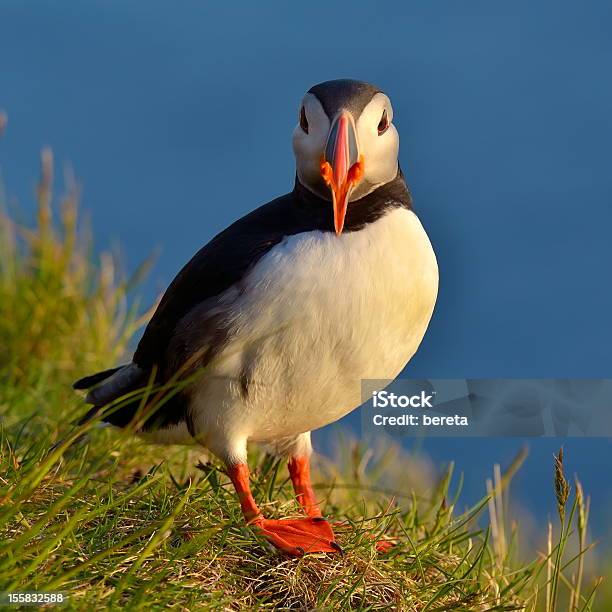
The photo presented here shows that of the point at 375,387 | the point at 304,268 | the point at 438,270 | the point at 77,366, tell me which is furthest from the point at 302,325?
the point at 77,366

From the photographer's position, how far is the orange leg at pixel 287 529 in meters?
4.73

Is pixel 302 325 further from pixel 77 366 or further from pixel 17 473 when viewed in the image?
pixel 77 366

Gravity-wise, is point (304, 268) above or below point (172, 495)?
above

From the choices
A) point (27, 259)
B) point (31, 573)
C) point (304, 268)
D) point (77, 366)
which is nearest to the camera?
point (31, 573)

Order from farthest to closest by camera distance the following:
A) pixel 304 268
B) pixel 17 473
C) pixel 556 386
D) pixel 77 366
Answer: pixel 77 366 → pixel 556 386 → pixel 304 268 → pixel 17 473

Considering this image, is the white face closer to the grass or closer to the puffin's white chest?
the puffin's white chest

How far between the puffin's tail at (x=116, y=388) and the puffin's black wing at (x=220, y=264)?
10 cm

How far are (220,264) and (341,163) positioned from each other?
2.88ft

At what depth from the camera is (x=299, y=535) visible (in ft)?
16.0

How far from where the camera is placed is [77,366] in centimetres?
884

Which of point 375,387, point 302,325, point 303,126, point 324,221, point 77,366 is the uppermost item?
point 303,126

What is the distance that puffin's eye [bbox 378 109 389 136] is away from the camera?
192 inches

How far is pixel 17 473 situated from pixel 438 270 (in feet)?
7.82
